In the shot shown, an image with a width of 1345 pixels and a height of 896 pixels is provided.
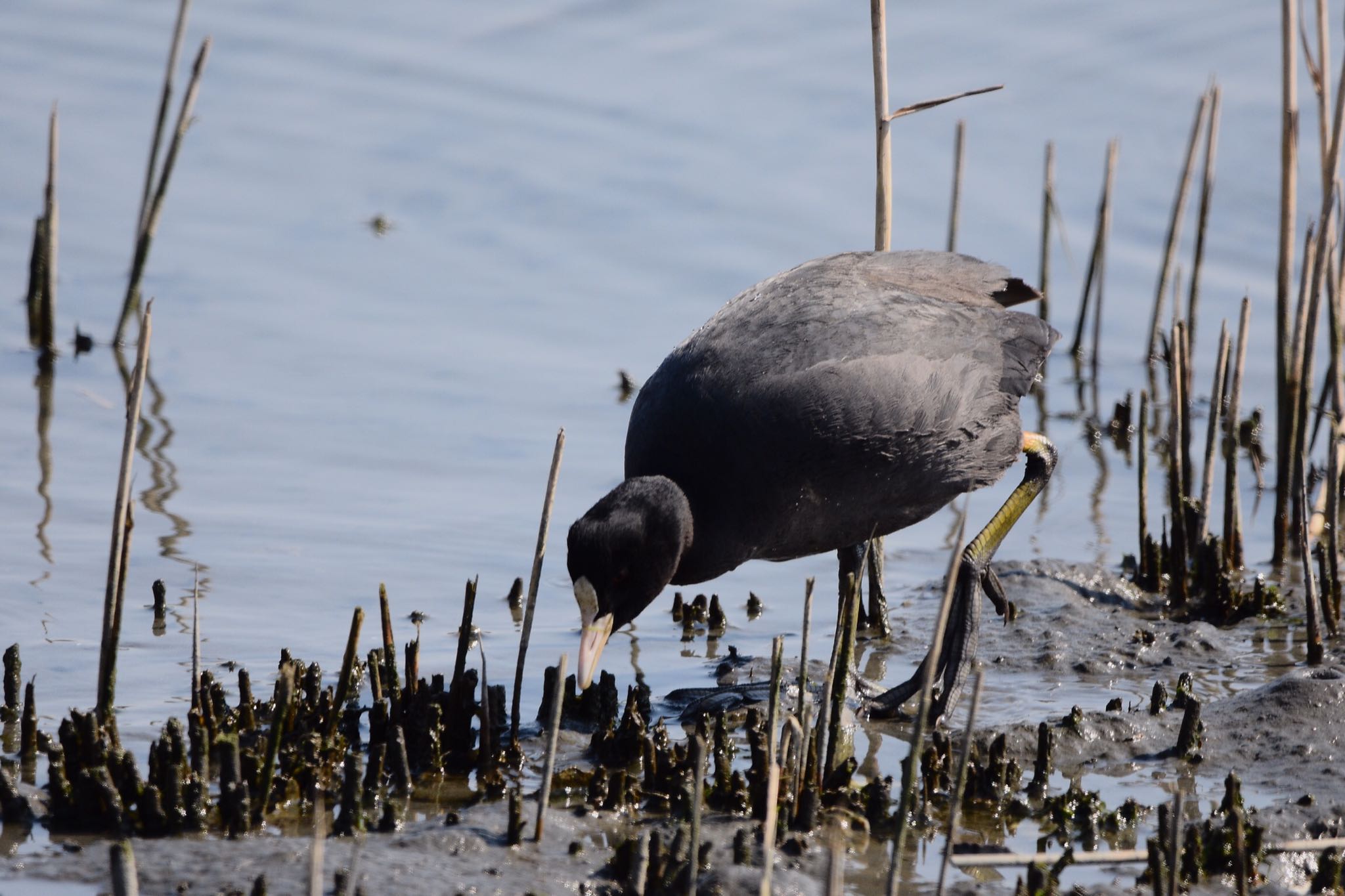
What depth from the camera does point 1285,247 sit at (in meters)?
6.25

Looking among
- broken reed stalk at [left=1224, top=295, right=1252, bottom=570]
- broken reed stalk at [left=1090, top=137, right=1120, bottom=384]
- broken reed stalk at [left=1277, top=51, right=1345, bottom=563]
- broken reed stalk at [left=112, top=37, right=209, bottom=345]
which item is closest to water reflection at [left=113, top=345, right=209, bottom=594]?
broken reed stalk at [left=112, top=37, right=209, bottom=345]

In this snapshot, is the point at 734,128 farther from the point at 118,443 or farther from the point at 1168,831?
the point at 1168,831

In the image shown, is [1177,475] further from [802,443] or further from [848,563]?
[802,443]

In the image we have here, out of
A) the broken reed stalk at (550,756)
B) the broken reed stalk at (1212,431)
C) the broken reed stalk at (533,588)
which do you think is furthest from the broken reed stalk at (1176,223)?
the broken reed stalk at (550,756)

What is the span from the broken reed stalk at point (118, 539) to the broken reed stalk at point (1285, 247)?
13.9ft

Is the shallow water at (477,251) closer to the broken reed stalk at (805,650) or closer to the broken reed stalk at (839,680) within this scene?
the broken reed stalk at (839,680)

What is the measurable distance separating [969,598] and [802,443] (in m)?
0.95

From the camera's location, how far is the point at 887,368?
4859mm

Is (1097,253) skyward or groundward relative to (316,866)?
skyward

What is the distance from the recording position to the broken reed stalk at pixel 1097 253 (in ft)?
27.7

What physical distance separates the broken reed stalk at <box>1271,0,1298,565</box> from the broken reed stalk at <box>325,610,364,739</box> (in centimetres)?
388

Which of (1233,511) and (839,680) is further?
(1233,511)

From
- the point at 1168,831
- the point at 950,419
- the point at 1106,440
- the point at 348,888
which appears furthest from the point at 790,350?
the point at 1106,440

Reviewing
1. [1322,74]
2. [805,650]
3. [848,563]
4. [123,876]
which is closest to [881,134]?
[848,563]
